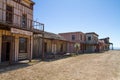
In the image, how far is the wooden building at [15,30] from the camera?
13233 millimetres

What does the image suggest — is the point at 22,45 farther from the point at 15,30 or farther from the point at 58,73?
the point at 58,73

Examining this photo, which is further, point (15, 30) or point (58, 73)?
point (15, 30)

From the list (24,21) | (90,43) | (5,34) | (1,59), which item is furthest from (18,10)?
(90,43)

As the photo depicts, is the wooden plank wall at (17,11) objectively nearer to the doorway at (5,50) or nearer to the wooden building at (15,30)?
the wooden building at (15,30)

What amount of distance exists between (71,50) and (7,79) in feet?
102

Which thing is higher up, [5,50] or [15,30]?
[15,30]

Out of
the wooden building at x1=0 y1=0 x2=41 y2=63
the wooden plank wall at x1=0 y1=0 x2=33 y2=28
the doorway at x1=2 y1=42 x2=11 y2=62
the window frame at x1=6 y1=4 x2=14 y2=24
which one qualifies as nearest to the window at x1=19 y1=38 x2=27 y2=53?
the wooden building at x1=0 y1=0 x2=41 y2=63

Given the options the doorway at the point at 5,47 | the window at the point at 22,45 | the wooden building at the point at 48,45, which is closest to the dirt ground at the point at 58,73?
the doorway at the point at 5,47

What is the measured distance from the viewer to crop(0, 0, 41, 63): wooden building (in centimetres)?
1323

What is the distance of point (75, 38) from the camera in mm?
41750

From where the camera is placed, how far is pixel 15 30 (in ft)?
42.0

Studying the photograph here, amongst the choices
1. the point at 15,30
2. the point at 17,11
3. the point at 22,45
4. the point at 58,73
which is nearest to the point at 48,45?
the point at 22,45

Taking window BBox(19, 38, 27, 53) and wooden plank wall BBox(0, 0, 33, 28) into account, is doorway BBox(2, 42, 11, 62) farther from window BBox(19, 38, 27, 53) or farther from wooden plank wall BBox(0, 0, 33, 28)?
wooden plank wall BBox(0, 0, 33, 28)

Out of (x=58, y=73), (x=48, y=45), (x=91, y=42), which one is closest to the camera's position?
(x=58, y=73)
